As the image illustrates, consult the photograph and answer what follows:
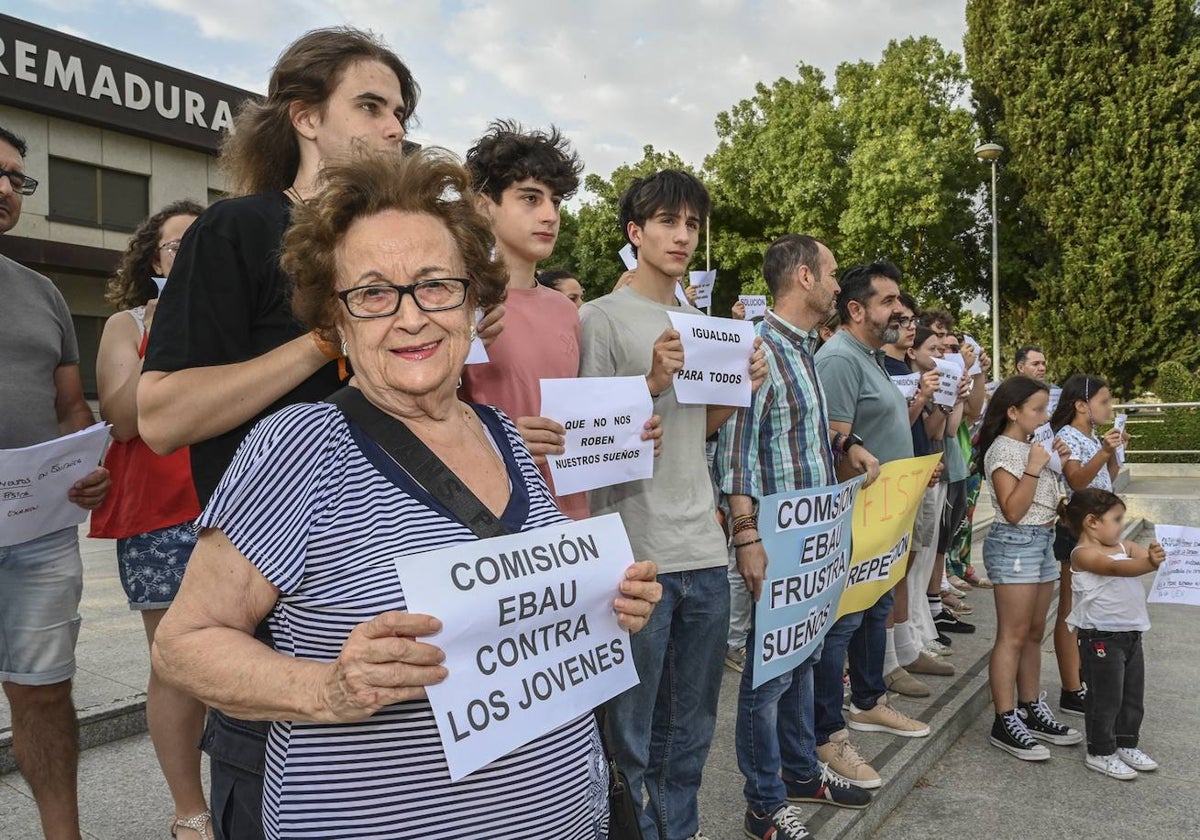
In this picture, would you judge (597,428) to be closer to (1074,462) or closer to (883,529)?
(883,529)

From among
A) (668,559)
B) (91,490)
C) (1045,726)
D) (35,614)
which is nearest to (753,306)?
(1045,726)

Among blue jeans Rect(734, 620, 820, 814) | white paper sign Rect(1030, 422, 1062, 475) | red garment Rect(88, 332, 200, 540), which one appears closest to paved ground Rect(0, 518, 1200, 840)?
blue jeans Rect(734, 620, 820, 814)

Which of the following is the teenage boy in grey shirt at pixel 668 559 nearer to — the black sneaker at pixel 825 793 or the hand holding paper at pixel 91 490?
the black sneaker at pixel 825 793

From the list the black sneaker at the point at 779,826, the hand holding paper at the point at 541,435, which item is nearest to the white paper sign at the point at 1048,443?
the black sneaker at the point at 779,826

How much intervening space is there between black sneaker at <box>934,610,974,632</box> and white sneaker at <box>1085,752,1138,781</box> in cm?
214

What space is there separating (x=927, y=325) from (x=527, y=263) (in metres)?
4.92

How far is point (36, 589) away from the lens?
270 cm

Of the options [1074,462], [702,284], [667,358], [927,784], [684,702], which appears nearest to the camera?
[667,358]

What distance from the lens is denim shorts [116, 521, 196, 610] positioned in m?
2.91

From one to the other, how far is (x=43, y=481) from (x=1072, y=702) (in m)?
5.27

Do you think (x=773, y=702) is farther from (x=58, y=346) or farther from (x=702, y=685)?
(x=58, y=346)

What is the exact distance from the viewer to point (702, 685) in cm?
290

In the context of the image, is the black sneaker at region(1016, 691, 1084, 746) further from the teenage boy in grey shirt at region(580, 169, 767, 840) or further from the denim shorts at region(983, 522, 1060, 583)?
the teenage boy in grey shirt at region(580, 169, 767, 840)

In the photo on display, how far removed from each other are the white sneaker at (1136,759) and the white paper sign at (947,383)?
2.06 m
